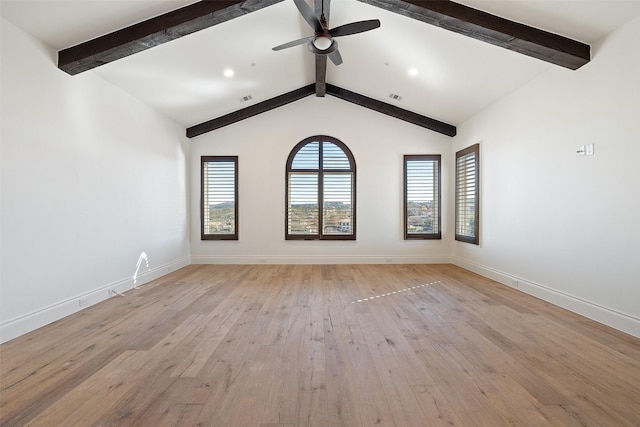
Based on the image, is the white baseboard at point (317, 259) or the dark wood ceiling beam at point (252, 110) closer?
the dark wood ceiling beam at point (252, 110)

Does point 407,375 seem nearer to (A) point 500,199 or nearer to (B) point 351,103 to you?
(A) point 500,199

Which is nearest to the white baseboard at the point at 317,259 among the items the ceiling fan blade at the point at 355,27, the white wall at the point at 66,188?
the white wall at the point at 66,188

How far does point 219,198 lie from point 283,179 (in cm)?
135

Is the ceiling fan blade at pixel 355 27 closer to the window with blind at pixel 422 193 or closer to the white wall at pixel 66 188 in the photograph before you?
the white wall at pixel 66 188

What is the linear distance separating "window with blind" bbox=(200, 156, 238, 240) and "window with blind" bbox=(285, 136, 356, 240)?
3.71 feet

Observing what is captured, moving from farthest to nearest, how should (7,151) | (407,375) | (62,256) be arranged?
(62,256) < (7,151) < (407,375)

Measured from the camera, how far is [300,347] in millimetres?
2400

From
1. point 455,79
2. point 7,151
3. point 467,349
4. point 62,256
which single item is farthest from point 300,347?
point 455,79

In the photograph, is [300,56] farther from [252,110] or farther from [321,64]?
[252,110]

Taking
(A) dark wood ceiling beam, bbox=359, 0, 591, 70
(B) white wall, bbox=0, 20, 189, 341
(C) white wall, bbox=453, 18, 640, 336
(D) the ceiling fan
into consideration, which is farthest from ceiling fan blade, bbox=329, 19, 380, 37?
(B) white wall, bbox=0, 20, 189, 341

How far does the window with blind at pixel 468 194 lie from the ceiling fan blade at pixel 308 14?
341cm

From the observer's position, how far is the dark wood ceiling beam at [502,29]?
3100 mm

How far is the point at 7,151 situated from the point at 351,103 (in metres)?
5.20

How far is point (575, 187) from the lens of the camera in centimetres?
328
